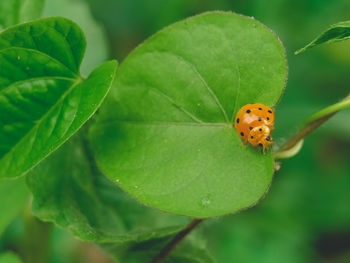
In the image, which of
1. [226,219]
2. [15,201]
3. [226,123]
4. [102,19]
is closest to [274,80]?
[226,123]

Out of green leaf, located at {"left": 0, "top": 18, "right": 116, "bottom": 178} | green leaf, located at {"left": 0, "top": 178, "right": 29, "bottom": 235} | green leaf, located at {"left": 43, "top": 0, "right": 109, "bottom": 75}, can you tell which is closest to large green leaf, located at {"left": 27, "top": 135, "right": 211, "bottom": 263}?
green leaf, located at {"left": 0, "top": 18, "right": 116, "bottom": 178}

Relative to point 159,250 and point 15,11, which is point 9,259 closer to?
point 159,250

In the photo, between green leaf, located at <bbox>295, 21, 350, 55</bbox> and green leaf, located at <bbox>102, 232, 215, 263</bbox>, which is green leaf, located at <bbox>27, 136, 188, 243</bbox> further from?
green leaf, located at <bbox>295, 21, 350, 55</bbox>

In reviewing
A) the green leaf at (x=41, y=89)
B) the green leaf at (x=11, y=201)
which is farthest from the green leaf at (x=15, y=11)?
the green leaf at (x=11, y=201)

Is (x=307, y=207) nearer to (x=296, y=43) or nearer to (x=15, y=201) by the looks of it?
(x=296, y=43)

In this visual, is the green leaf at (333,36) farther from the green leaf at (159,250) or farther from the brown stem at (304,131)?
the green leaf at (159,250)

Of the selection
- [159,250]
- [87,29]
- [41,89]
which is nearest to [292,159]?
[87,29]
